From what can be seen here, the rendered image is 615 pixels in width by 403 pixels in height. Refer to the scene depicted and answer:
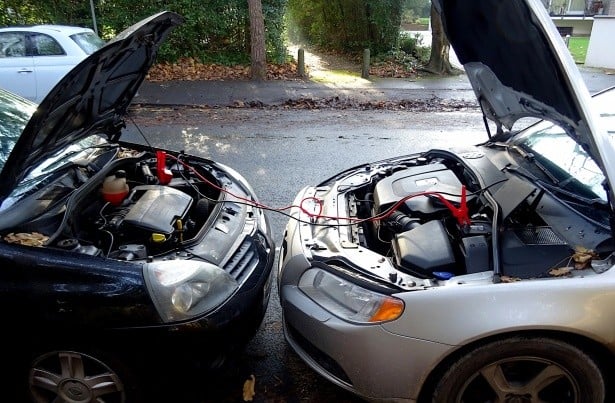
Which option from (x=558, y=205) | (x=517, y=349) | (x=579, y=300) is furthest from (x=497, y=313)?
(x=558, y=205)

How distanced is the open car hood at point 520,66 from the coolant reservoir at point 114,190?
91.1 inches

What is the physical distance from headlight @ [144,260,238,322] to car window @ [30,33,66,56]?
7702 mm

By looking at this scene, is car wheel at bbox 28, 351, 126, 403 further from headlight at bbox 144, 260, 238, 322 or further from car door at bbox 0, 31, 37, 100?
car door at bbox 0, 31, 37, 100

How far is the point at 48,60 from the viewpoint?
28.8 ft

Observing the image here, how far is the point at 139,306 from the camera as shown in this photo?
92.0 inches

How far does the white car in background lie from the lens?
28.7 ft

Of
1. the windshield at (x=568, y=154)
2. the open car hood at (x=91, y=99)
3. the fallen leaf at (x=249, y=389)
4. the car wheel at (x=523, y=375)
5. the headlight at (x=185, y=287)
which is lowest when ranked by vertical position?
the fallen leaf at (x=249, y=389)

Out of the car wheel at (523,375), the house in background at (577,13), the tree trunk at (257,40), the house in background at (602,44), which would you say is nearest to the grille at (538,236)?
the car wheel at (523,375)

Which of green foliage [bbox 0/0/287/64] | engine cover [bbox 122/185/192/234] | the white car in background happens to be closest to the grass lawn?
green foliage [bbox 0/0/287/64]

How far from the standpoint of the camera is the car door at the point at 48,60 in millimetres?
8758

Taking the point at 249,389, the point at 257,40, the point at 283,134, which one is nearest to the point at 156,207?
the point at 249,389

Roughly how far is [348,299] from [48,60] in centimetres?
827

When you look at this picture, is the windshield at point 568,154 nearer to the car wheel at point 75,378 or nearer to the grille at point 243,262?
the grille at point 243,262

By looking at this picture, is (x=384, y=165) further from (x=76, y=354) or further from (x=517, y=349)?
(x=76, y=354)
